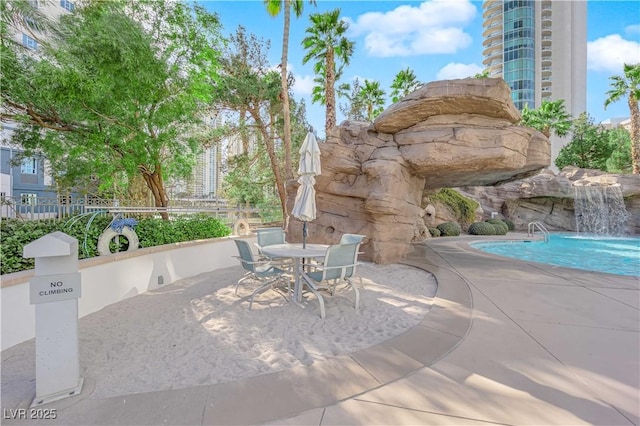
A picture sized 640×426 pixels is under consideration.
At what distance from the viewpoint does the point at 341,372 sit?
275 centimetres

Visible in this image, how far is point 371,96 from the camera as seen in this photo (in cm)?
2075

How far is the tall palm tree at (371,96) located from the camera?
2042cm

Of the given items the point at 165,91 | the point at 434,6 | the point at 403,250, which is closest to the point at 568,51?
the point at 434,6

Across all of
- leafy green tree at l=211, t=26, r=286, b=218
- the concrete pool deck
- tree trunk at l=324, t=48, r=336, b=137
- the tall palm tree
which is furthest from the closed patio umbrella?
the tall palm tree

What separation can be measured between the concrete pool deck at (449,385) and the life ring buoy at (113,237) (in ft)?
11.2

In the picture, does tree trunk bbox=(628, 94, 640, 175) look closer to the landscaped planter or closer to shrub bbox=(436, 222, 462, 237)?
shrub bbox=(436, 222, 462, 237)

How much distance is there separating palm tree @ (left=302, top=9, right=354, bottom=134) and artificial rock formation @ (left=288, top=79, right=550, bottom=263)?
6.70 metres

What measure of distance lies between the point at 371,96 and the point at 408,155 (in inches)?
569

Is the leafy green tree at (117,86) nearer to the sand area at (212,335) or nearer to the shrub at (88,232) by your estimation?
the shrub at (88,232)

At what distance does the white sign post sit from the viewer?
238 cm

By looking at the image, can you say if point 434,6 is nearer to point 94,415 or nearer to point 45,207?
point 45,207

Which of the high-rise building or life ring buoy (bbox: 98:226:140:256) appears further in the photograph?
the high-rise building

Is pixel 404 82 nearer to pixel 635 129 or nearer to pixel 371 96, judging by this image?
pixel 371 96

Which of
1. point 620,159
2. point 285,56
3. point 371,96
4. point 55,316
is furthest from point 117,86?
point 620,159
